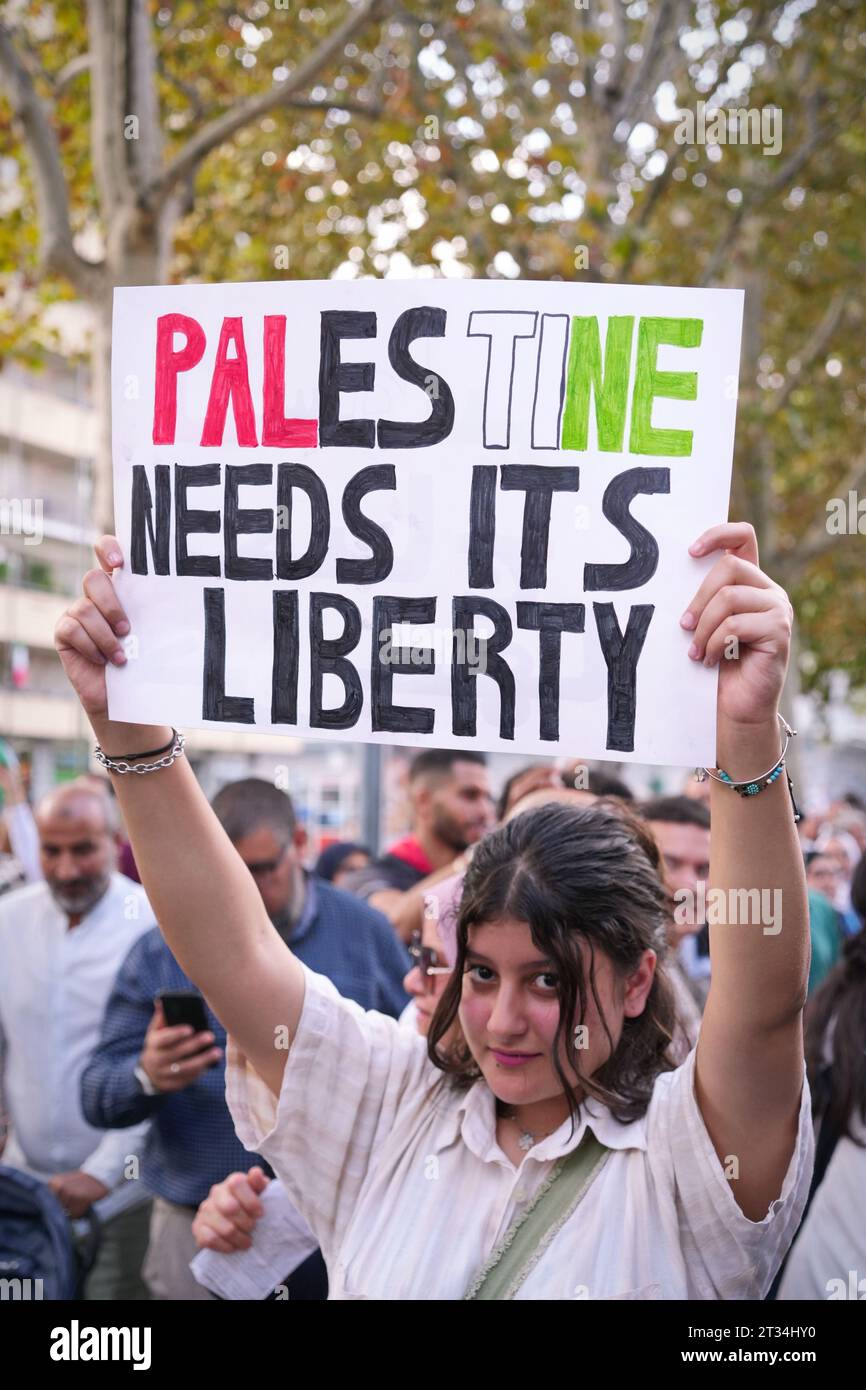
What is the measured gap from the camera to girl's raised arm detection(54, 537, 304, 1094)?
1.90 metres

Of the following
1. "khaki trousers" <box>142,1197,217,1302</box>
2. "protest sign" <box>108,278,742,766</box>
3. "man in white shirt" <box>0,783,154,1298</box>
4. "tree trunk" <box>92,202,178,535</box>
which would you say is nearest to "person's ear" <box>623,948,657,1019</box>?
"protest sign" <box>108,278,742,766</box>

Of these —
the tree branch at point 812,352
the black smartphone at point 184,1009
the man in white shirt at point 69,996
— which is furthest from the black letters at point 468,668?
the tree branch at point 812,352

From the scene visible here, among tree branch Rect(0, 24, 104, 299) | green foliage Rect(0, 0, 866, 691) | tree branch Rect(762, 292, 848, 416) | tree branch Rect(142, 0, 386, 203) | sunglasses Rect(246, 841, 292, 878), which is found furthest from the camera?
tree branch Rect(762, 292, 848, 416)

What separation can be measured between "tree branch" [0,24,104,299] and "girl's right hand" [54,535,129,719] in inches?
191

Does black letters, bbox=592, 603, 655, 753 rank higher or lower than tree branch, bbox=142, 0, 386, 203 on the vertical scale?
lower

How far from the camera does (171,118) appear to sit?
9.44 m

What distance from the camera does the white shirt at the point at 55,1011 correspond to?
166 inches

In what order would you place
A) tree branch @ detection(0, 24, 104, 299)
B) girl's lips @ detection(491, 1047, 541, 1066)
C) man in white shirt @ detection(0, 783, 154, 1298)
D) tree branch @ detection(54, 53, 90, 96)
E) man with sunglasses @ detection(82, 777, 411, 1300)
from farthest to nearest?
1. tree branch @ detection(54, 53, 90, 96)
2. tree branch @ detection(0, 24, 104, 299)
3. man in white shirt @ detection(0, 783, 154, 1298)
4. man with sunglasses @ detection(82, 777, 411, 1300)
5. girl's lips @ detection(491, 1047, 541, 1066)

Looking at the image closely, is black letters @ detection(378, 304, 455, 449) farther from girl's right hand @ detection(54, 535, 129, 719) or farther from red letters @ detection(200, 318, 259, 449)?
girl's right hand @ detection(54, 535, 129, 719)

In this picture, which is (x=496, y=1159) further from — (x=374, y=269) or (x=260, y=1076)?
(x=374, y=269)

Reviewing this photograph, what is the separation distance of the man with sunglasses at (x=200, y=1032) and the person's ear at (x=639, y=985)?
4.84 ft

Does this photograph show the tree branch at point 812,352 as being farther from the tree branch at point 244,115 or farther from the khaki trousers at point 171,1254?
the khaki trousers at point 171,1254

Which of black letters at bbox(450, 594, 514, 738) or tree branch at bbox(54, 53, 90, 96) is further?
tree branch at bbox(54, 53, 90, 96)

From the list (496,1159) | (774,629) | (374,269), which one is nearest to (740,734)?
(774,629)
